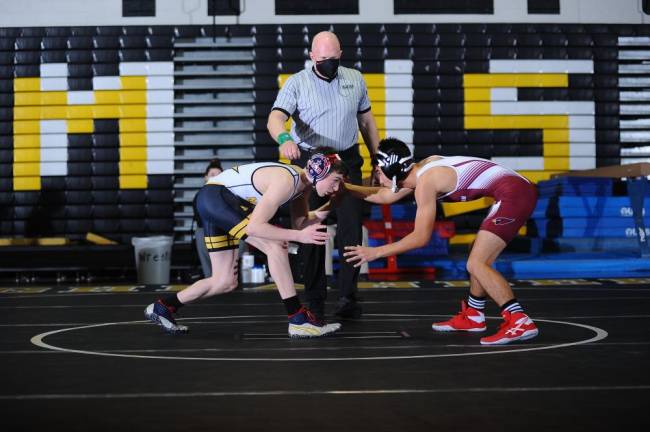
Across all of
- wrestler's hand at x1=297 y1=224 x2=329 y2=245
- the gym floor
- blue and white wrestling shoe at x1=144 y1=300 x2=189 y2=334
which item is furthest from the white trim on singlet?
blue and white wrestling shoe at x1=144 y1=300 x2=189 y2=334

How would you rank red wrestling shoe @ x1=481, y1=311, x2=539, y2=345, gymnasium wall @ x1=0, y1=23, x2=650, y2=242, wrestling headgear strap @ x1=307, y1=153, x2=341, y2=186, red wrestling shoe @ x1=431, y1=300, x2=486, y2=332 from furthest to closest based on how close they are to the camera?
gymnasium wall @ x1=0, y1=23, x2=650, y2=242 → red wrestling shoe @ x1=431, y1=300, x2=486, y2=332 → wrestling headgear strap @ x1=307, y1=153, x2=341, y2=186 → red wrestling shoe @ x1=481, y1=311, x2=539, y2=345

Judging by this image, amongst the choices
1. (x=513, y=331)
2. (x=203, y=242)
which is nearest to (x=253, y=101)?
(x=203, y=242)

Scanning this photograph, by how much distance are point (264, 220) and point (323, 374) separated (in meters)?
1.28

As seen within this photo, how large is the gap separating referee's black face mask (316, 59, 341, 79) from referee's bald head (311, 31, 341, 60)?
0.03 metres

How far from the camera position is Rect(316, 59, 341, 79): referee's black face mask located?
224 inches

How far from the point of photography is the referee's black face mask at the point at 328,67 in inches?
224

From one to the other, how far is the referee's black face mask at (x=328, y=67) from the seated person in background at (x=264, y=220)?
3.25ft

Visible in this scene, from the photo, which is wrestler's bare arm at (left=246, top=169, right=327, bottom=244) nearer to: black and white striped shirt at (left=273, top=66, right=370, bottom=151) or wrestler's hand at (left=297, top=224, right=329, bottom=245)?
wrestler's hand at (left=297, top=224, right=329, bottom=245)

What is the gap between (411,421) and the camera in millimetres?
2605

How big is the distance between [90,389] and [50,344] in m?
1.42

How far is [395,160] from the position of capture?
468 cm

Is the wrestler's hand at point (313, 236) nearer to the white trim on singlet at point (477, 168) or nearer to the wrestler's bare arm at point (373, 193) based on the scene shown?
the white trim on singlet at point (477, 168)

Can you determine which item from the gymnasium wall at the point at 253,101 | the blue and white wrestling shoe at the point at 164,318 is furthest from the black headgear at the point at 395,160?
the gymnasium wall at the point at 253,101

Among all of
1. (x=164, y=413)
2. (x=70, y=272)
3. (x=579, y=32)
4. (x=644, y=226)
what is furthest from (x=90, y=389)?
(x=579, y=32)
